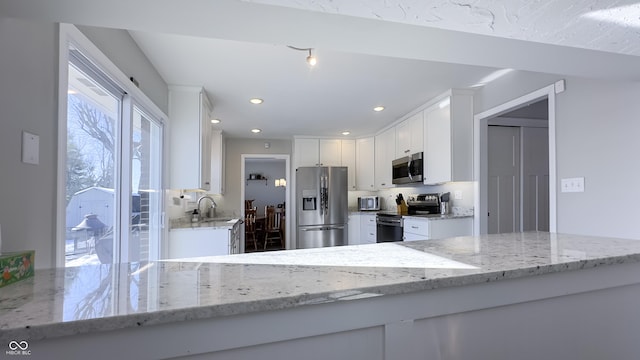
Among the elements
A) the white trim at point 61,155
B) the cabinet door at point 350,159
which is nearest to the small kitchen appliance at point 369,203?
the cabinet door at point 350,159

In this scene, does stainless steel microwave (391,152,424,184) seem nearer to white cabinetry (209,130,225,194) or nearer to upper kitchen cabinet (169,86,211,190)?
upper kitchen cabinet (169,86,211,190)

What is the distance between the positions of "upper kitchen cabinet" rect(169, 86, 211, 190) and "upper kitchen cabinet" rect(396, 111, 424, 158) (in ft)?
8.79

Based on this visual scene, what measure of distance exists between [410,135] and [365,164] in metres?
1.54

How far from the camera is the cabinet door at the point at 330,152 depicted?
5.50m

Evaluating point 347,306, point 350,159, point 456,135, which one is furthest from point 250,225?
point 347,306

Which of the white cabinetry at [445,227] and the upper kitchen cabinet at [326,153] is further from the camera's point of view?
the upper kitchen cabinet at [326,153]

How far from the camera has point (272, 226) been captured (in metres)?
6.91

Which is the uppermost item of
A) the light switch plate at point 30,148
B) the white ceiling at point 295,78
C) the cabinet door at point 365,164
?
the white ceiling at point 295,78

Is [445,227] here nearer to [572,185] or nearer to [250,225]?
[572,185]

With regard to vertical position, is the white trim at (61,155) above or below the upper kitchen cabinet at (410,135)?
below

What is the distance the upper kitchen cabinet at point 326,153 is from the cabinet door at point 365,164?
8cm

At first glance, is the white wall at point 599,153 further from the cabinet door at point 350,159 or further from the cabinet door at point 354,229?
the cabinet door at point 350,159

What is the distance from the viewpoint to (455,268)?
825mm

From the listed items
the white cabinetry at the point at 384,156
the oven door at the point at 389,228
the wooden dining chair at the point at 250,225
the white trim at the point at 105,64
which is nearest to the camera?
the white trim at the point at 105,64
